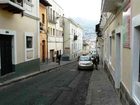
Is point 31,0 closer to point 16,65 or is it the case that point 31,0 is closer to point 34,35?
point 34,35

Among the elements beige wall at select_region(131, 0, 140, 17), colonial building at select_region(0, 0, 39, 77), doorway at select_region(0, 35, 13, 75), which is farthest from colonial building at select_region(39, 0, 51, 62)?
beige wall at select_region(131, 0, 140, 17)

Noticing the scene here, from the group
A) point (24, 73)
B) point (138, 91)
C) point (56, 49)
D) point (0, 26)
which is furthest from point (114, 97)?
point (56, 49)

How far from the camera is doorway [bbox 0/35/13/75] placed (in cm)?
1802

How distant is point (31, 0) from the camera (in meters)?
24.5

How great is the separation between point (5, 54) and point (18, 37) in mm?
2306

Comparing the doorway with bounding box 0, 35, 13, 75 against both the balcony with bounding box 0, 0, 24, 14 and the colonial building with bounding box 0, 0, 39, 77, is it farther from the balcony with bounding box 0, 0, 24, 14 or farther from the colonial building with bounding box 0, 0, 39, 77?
the balcony with bounding box 0, 0, 24, 14

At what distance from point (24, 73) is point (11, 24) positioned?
13.3 feet

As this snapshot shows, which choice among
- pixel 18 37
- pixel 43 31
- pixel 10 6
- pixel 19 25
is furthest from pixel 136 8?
pixel 43 31

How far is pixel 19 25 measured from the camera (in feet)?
68.6

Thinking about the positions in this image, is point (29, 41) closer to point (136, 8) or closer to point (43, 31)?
point (43, 31)

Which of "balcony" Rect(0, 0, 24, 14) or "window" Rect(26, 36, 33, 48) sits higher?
"balcony" Rect(0, 0, 24, 14)

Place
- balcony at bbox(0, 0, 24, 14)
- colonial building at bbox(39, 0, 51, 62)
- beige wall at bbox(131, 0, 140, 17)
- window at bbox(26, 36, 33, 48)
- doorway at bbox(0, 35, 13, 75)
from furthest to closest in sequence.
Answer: colonial building at bbox(39, 0, 51, 62) → window at bbox(26, 36, 33, 48) → doorway at bbox(0, 35, 13, 75) → balcony at bbox(0, 0, 24, 14) → beige wall at bbox(131, 0, 140, 17)

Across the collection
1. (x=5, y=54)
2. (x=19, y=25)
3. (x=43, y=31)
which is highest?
(x=43, y=31)

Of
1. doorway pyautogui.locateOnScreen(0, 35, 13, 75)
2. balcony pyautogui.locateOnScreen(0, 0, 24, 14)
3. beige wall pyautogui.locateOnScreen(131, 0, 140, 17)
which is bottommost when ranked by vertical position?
doorway pyautogui.locateOnScreen(0, 35, 13, 75)
